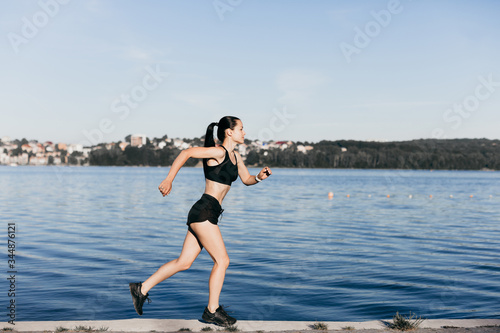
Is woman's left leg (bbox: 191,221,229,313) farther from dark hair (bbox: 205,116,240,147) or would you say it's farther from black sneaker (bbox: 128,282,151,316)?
dark hair (bbox: 205,116,240,147)

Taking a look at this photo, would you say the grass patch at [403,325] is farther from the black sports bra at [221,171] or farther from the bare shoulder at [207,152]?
the bare shoulder at [207,152]

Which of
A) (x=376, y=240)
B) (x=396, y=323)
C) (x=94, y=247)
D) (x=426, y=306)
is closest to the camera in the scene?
(x=396, y=323)

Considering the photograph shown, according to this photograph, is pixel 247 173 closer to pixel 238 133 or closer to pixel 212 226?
pixel 238 133

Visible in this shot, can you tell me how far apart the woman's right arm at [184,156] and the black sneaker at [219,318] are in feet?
4.78

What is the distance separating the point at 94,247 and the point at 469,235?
574 inches

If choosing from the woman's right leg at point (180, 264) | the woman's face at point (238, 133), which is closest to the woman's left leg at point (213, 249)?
the woman's right leg at point (180, 264)

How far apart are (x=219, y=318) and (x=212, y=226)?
3.31ft

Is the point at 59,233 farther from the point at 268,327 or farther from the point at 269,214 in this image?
the point at 268,327

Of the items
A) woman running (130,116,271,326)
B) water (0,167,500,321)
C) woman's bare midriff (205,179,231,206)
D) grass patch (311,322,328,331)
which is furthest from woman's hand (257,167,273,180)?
water (0,167,500,321)

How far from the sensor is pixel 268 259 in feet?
47.3

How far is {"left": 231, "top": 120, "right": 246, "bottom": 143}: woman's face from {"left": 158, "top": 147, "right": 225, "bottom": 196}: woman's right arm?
0.30m

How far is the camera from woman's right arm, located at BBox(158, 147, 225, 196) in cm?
523

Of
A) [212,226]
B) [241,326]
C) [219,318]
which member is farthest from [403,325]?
[212,226]

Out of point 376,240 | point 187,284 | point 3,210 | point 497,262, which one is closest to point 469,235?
point 376,240
